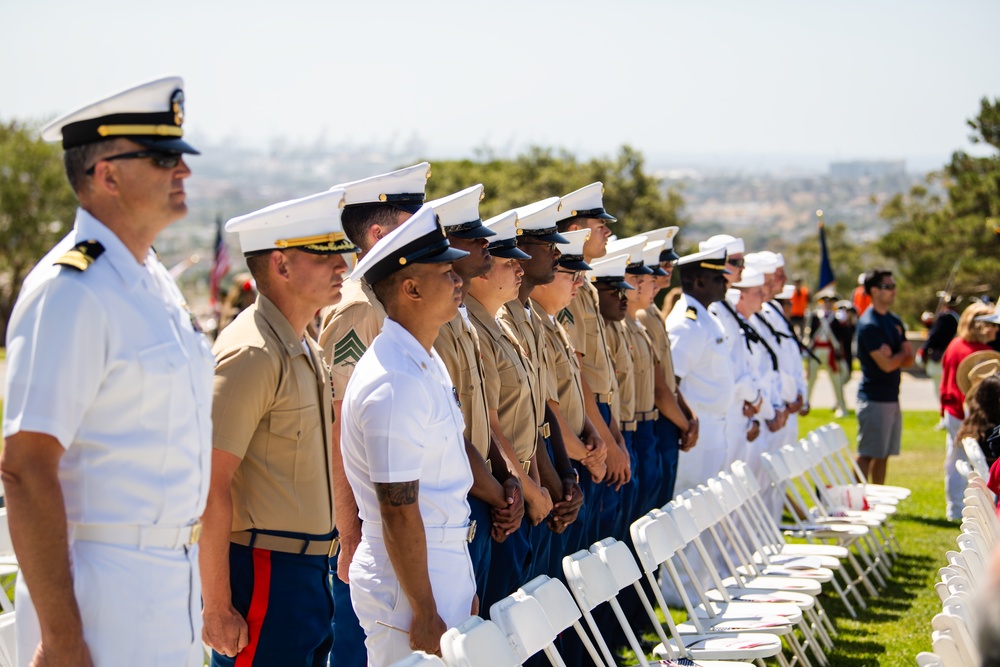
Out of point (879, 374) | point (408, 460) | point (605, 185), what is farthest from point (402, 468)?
point (605, 185)

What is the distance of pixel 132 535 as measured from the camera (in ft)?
8.75

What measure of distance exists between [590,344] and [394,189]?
234 cm

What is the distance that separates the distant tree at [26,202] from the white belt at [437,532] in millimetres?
49986

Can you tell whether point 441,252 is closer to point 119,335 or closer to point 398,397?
point 398,397

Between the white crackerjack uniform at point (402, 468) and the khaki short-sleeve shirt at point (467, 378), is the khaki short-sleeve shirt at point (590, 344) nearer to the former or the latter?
the khaki short-sleeve shirt at point (467, 378)

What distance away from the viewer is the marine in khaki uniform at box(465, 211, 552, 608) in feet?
15.9

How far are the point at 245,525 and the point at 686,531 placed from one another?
2554 mm

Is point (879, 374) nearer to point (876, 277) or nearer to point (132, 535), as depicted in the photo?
point (876, 277)

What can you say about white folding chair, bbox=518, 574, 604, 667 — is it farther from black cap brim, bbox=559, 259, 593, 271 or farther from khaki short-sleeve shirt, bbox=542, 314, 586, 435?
black cap brim, bbox=559, 259, 593, 271

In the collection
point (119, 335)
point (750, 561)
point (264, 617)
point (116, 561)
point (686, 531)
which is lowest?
point (750, 561)

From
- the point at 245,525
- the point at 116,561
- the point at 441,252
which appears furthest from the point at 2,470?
the point at 441,252

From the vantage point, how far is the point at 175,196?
282 centimetres

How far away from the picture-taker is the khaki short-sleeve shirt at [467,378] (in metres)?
4.39

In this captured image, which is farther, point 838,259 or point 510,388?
point 838,259
